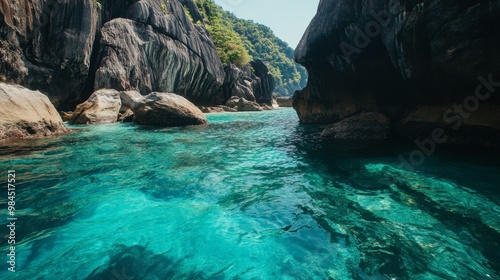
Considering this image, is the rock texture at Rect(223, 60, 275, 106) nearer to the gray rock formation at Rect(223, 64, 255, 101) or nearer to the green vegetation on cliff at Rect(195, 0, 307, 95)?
the gray rock formation at Rect(223, 64, 255, 101)

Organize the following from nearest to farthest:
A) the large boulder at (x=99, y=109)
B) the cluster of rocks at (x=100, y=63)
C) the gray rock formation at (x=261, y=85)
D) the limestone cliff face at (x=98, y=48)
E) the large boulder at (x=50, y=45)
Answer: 1. the cluster of rocks at (x=100, y=63)
2. the large boulder at (x=50, y=45)
3. the large boulder at (x=99, y=109)
4. the limestone cliff face at (x=98, y=48)
5. the gray rock formation at (x=261, y=85)

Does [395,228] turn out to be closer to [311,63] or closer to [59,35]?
[311,63]

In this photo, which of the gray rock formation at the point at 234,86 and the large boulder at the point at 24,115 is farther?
the gray rock formation at the point at 234,86

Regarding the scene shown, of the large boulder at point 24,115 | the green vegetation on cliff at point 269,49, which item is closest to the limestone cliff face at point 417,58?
the large boulder at point 24,115

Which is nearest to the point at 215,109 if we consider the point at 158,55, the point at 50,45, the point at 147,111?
the point at 158,55

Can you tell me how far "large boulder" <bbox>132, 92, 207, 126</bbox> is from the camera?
598 inches

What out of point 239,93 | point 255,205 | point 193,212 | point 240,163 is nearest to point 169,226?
point 193,212

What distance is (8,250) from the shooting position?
297cm

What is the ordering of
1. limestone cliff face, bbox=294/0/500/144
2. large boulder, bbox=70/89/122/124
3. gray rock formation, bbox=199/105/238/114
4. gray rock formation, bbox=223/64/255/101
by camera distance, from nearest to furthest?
limestone cliff face, bbox=294/0/500/144, large boulder, bbox=70/89/122/124, gray rock formation, bbox=199/105/238/114, gray rock formation, bbox=223/64/255/101

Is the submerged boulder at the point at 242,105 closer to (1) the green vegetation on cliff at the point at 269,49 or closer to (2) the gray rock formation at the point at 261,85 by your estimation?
(2) the gray rock formation at the point at 261,85

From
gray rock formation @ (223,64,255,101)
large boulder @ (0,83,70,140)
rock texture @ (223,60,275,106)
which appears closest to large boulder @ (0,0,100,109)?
large boulder @ (0,83,70,140)

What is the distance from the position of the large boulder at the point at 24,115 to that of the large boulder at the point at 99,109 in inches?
181

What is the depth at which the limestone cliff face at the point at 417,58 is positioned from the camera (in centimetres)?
623

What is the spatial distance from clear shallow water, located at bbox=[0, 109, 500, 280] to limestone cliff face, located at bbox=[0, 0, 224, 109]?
1374 centimetres
